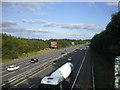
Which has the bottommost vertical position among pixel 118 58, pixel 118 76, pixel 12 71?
pixel 12 71

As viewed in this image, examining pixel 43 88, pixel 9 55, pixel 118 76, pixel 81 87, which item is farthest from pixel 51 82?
pixel 9 55

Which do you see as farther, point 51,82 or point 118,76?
point 51,82

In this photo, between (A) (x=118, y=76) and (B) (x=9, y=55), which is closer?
(A) (x=118, y=76)

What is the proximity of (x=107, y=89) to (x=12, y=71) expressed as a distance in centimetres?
2091

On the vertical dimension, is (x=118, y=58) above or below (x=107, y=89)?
above

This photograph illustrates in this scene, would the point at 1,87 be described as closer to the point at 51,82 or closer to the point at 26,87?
the point at 26,87

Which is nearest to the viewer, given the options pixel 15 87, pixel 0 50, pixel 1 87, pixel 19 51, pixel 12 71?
pixel 1 87

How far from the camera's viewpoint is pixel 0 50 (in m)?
53.4

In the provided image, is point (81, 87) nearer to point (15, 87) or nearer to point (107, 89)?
point (107, 89)

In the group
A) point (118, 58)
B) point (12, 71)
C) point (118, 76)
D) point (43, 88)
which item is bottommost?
point (12, 71)

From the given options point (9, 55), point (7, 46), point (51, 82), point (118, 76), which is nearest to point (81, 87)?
point (51, 82)

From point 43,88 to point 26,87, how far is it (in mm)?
6461

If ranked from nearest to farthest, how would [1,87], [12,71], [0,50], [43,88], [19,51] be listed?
[43,88] < [1,87] < [12,71] < [0,50] < [19,51]

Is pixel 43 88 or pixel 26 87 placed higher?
pixel 43 88
